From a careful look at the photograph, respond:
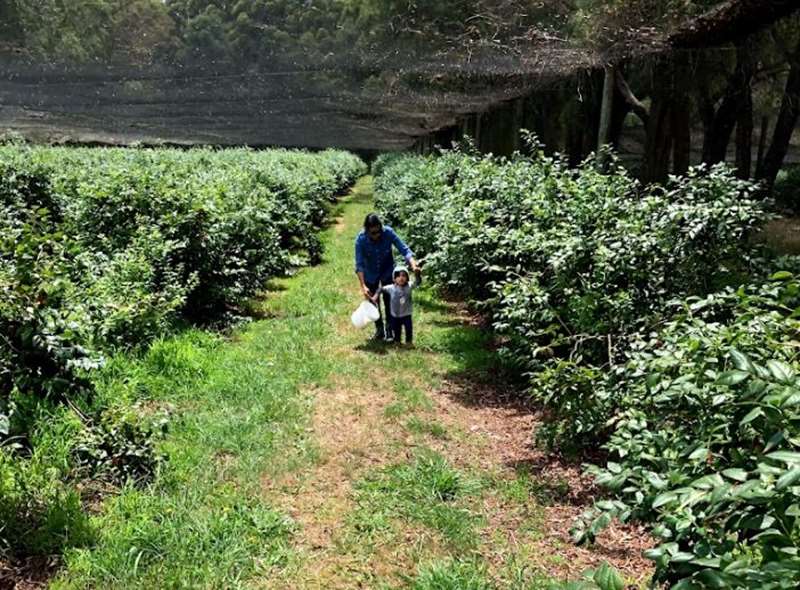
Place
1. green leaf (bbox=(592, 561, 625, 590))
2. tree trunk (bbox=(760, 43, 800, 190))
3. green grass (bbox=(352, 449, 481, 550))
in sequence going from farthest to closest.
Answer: tree trunk (bbox=(760, 43, 800, 190)), green grass (bbox=(352, 449, 481, 550)), green leaf (bbox=(592, 561, 625, 590))

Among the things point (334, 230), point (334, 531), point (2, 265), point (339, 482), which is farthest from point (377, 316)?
point (334, 230)

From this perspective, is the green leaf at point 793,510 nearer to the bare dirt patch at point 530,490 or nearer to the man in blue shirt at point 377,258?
the bare dirt patch at point 530,490

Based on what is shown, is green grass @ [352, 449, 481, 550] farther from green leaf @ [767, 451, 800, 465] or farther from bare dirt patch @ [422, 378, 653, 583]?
green leaf @ [767, 451, 800, 465]

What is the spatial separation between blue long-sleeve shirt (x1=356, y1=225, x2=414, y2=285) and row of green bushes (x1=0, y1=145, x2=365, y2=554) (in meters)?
1.50

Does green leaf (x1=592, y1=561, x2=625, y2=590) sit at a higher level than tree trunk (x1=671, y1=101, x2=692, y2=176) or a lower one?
lower

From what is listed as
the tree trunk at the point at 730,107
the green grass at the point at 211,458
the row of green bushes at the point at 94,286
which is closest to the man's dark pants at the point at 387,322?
the green grass at the point at 211,458

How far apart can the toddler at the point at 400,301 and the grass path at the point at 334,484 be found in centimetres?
47

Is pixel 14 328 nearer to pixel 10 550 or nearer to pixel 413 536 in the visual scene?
pixel 10 550

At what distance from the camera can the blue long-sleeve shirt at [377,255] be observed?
7352 mm

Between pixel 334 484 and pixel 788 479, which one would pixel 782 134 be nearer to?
pixel 334 484

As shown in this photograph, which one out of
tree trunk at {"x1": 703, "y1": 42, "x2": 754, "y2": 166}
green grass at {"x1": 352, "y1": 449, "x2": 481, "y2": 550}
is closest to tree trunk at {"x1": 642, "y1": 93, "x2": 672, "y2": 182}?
tree trunk at {"x1": 703, "y1": 42, "x2": 754, "y2": 166}

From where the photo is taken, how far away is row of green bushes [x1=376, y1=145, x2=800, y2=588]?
146cm

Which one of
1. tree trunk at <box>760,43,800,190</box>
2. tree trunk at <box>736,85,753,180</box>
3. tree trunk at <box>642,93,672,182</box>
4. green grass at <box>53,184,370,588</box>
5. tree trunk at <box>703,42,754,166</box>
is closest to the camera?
green grass at <box>53,184,370,588</box>

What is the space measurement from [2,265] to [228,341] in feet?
12.2
